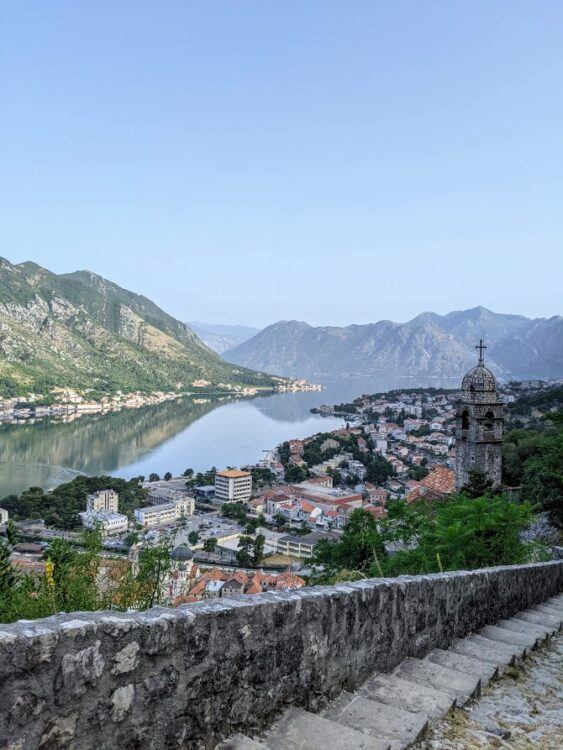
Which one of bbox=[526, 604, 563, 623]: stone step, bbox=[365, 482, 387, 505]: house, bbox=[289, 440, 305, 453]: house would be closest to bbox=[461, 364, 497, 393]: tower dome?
bbox=[526, 604, 563, 623]: stone step

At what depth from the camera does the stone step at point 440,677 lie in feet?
8.92

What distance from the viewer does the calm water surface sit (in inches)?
2047

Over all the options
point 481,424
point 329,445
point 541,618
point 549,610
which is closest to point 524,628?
point 541,618

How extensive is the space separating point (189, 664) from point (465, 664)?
6.30 feet

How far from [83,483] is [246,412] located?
64.8m

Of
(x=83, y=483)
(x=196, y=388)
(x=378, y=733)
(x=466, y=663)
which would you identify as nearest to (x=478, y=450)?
(x=466, y=663)

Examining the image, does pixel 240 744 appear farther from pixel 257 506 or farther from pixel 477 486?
pixel 257 506

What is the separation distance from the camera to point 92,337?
472 feet

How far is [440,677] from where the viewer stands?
290 centimetres

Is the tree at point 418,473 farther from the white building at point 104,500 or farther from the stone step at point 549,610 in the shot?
the stone step at point 549,610

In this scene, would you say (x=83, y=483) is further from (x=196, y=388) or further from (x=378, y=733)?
(x=196, y=388)

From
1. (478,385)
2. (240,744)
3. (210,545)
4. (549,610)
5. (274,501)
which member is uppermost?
(478,385)

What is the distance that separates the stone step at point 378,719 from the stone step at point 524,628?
210 cm

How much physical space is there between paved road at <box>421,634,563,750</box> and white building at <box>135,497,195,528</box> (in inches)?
1280
